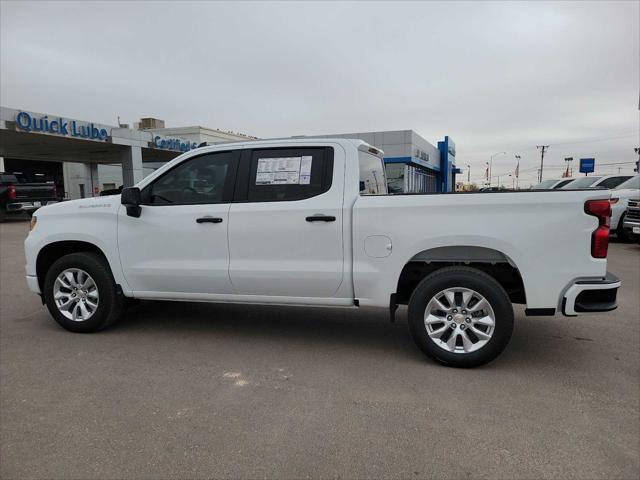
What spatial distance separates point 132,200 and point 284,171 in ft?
5.04

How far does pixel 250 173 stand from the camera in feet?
14.9

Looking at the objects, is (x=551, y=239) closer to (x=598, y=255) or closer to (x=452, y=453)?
(x=598, y=255)

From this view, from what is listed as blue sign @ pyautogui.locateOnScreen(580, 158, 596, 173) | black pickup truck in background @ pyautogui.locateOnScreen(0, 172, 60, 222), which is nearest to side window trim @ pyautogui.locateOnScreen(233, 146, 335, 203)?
black pickup truck in background @ pyautogui.locateOnScreen(0, 172, 60, 222)

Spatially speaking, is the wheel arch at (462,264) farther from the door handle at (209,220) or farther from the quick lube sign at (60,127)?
the quick lube sign at (60,127)

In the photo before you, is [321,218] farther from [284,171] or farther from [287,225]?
[284,171]

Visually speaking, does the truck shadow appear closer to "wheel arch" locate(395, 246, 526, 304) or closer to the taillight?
"wheel arch" locate(395, 246, 526, 304)

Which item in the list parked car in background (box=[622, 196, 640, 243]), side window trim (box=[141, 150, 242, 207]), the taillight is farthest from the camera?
parked car in background (box=[622, 196, 640, 243])

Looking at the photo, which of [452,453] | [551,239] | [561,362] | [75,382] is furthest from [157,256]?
[561,362]

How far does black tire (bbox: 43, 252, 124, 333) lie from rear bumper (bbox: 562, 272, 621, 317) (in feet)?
14.2

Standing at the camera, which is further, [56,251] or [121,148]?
[121,148]

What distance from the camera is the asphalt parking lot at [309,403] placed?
2654mm

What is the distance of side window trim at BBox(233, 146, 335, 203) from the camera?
4309mm

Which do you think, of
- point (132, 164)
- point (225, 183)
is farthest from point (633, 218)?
point (132, 164)

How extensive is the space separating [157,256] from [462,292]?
117 inches
